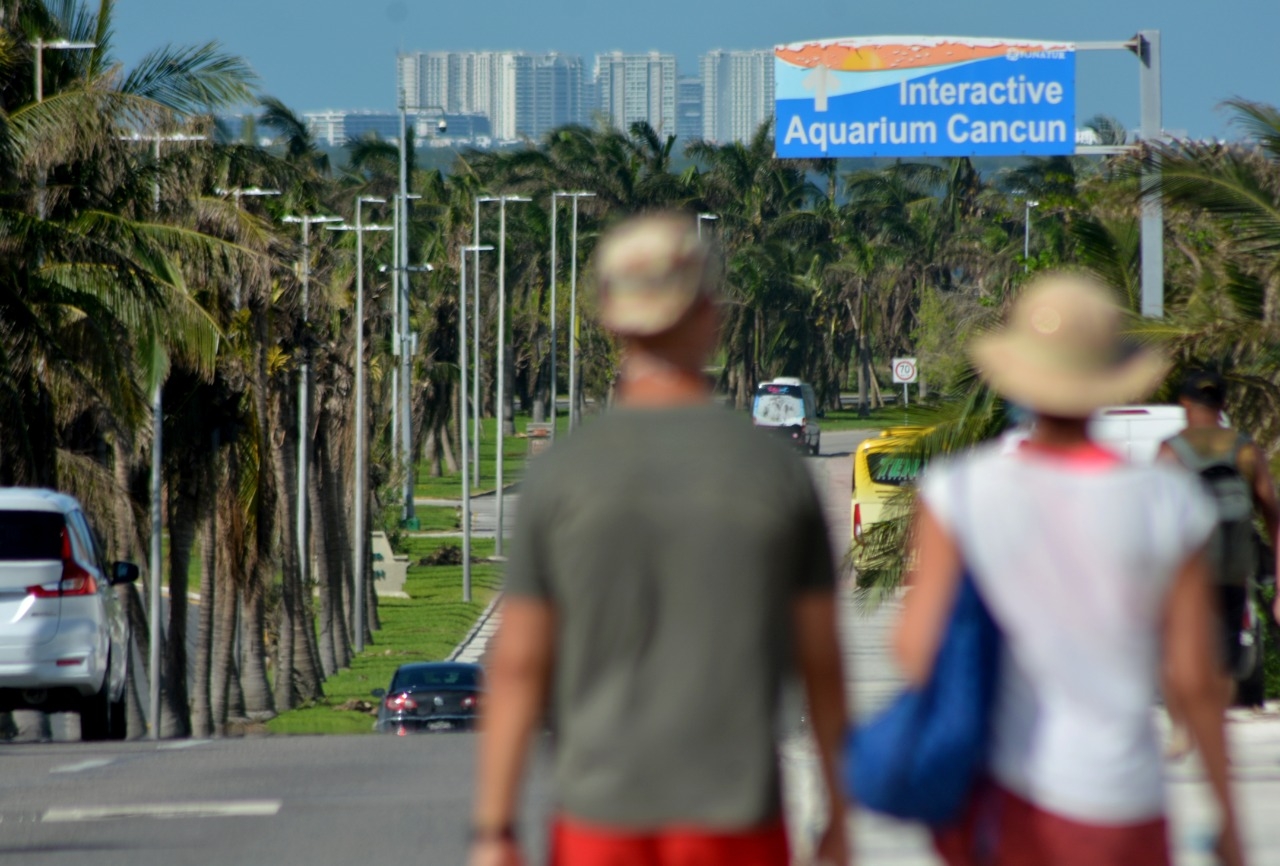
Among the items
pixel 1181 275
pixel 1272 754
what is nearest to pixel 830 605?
pixel 1272 754

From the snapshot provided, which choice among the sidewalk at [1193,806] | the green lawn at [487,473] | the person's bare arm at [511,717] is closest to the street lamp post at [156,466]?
the sidewalk at [1193,806]

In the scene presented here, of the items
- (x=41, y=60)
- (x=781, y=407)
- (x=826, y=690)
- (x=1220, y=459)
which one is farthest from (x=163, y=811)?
(x=781, y=407)

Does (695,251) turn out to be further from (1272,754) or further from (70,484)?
(70,484)

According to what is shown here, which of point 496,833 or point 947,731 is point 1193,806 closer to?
point 947,731

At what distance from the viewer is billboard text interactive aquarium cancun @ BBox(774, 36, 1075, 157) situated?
884 inches

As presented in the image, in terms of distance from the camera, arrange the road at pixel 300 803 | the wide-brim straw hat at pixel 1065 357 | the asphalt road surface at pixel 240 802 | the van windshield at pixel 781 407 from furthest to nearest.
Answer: the van windshield at pixel 781 407 → the asphalt road surface at pixel 240 802 → the road at pixel 300 803 → the wide-brim straw hat at pixel 1065 357

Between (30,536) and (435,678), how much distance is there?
Answer: 976 centimetres

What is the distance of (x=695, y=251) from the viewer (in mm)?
3539

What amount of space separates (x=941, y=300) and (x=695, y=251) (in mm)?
78090

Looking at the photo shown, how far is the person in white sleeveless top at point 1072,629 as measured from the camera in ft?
11.1

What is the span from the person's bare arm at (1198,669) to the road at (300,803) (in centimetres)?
302

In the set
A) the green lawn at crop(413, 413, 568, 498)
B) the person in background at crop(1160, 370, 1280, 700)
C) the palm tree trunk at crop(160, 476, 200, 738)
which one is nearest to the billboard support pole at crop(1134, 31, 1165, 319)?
the person in background at crop(1160, 370, 1280, 700)

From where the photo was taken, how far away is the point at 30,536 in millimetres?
13258

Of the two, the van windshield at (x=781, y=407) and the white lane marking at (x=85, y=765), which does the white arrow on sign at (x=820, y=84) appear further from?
→ the van windshield at (x=781, y=407)
